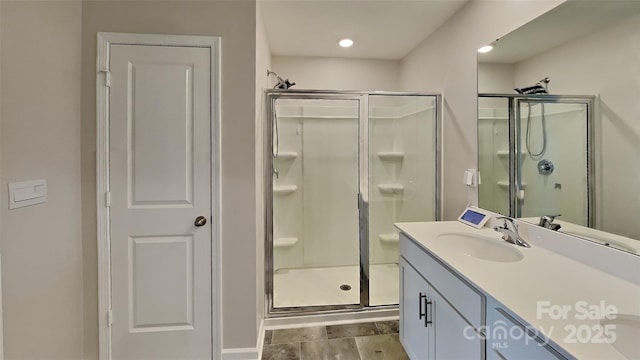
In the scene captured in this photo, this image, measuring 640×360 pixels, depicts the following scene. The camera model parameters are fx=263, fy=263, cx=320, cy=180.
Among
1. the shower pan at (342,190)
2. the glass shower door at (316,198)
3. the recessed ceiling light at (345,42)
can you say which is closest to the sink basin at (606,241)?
the shower pan at (342,190)

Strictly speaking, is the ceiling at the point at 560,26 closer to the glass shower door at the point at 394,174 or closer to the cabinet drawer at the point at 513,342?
the glass shower door at the point at 394,174

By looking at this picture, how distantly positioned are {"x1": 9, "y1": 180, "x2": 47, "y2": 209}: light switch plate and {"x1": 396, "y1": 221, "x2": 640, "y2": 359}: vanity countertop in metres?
1.97

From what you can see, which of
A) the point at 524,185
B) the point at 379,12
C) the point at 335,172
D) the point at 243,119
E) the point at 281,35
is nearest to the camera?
the point at 524,185

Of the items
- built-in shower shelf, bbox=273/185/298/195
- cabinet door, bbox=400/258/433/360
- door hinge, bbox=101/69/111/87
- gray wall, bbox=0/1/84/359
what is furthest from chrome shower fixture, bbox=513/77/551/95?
gray wall, bbox=0/1/84/359

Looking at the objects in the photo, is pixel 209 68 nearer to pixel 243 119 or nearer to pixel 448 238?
pixel 243 119

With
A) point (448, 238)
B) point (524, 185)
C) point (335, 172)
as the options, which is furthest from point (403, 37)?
point (448, 238)

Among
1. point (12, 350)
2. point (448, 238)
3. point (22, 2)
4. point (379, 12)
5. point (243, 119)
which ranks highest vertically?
point (379, 12)

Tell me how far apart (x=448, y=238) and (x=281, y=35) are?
7.29 ft

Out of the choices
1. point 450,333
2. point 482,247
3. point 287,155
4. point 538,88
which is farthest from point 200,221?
point 538,88

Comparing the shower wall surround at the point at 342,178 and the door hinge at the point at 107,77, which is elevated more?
the door hinge at the point at 107,77

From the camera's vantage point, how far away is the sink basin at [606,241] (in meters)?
1.03

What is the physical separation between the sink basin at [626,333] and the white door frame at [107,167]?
174 cm

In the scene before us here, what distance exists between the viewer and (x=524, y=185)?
5.06ft

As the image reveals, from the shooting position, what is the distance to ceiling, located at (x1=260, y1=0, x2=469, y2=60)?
1.98 m
